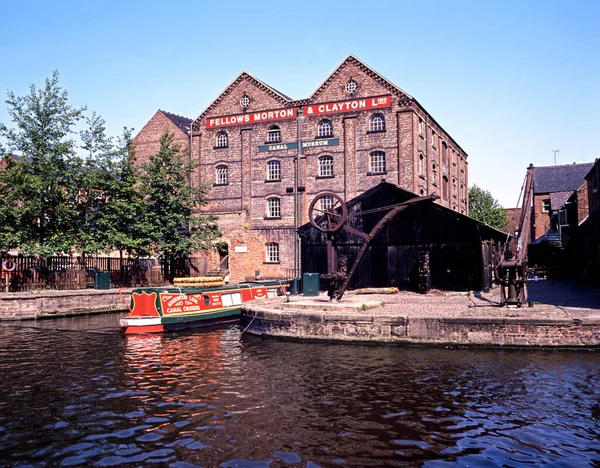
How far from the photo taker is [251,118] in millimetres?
Result: 32188

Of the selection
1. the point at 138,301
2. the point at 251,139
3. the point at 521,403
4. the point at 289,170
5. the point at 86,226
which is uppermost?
the point at 251,139

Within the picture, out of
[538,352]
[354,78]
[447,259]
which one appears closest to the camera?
[538,352]

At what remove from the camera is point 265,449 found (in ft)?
20.6

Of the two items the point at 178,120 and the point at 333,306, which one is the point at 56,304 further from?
the point at 178,120

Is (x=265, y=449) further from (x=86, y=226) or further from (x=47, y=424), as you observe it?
(x=86, y=226)

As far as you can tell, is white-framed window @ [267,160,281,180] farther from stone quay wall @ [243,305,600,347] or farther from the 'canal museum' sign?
stone quay wall @ [243,305,600,347]

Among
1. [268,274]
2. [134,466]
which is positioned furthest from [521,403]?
[268,274]

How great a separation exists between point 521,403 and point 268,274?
77.4 feet

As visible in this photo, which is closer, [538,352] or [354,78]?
[538,352]

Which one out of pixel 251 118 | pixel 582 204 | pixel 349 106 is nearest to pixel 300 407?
pixel 349 106

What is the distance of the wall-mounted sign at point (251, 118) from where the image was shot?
103 feet

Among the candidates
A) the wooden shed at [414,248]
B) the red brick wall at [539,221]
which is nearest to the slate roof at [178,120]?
the wooden shed at [414,248]

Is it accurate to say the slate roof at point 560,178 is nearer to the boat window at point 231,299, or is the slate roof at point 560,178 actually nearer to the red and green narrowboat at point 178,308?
the boat window at point 231,299

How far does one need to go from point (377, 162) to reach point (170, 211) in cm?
1254
